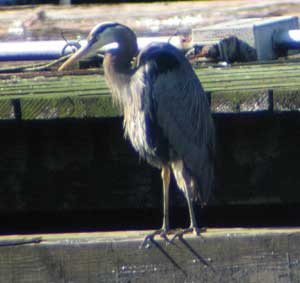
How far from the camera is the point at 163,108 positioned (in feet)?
17.6

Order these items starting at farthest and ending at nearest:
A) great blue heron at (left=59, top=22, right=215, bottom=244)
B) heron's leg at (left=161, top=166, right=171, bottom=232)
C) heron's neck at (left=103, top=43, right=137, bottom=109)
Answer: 1. heron's neck at (left=103, top=43, right=137, bottom=109)
2. great blue heron at (left=59, top=22, right=215, bottom=244)
3. heron's leg at (left=161, top=166, right=171, bottom=232)

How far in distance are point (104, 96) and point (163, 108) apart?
446mm

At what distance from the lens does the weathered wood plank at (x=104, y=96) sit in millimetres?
4805

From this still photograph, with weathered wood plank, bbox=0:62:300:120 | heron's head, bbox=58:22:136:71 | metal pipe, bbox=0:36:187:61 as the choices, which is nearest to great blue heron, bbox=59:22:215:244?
heron's head, bbox=58:22:136:71

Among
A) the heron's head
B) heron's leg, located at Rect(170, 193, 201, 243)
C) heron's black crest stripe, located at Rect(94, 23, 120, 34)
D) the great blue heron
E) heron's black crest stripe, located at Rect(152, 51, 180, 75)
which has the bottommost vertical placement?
heron's leg, located at Rect(170, 193, 201, 243)

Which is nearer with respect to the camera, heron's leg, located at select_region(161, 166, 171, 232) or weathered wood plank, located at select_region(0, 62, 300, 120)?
weathered wood plank, located at select_region(0, 62, 300, 120)

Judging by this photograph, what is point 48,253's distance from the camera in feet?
13.4

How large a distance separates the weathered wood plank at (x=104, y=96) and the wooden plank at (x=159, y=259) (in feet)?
2.78

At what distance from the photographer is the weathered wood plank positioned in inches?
189

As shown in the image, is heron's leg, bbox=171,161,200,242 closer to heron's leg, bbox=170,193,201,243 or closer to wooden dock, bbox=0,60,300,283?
heron's leg, bbox=170,193,201,243

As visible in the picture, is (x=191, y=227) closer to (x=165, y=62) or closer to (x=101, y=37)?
(x=165, y=62)

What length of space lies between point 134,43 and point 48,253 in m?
1.72

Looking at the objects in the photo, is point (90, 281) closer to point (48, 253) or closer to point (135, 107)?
point (48, 253)

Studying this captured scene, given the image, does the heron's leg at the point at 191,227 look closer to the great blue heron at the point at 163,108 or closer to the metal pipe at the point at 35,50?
the great blue heron at the point at 163,108
